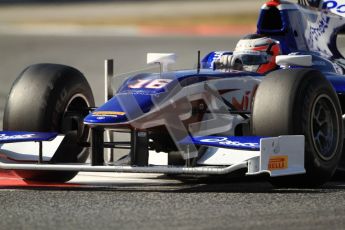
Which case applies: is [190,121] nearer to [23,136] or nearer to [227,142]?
[227,142]

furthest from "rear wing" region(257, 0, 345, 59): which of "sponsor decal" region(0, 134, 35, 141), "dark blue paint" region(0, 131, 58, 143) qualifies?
"sponsor decal" region(0, 134, 35, 141)

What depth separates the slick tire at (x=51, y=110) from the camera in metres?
8.93

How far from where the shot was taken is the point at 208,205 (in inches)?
298

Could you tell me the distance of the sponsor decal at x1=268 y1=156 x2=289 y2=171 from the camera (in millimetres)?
8102

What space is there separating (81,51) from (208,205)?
13.8 meters

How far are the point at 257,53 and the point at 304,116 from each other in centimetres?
160

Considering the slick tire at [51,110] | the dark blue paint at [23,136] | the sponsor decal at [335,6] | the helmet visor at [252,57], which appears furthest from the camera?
the sponsor decal at [335,6]

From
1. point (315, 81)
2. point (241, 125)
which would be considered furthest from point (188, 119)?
point (315, 81)

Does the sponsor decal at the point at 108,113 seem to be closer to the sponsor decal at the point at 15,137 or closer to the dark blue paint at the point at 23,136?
the dark blue paint at the point at 23,136

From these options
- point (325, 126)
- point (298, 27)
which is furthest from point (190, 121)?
point (298, 27)

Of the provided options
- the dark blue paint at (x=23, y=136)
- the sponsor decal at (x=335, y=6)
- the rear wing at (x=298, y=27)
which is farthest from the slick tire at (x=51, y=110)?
the sponsor decal at (x=335, y=6)

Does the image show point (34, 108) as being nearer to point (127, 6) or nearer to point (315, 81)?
point (315, 81)

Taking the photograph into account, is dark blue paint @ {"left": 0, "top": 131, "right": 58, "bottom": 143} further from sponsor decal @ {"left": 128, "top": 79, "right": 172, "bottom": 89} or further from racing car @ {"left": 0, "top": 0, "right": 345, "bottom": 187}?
sponsor decal @ {"left": 128, "top": 79, "right": 172, "bottom": 89}

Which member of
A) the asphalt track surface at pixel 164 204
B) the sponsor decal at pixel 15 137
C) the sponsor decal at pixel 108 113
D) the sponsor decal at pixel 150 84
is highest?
the sponsor decal at pixel 150 84
